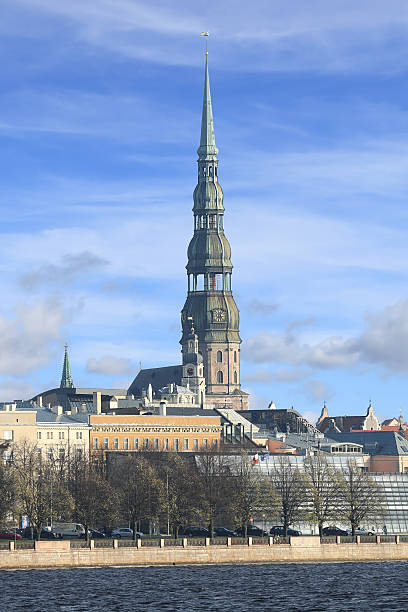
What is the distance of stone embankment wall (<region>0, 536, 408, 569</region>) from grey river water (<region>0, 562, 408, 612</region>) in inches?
49.6

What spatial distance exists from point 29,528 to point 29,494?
9.41 meters

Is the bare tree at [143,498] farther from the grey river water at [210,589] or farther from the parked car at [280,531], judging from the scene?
the grey river water at [210,589]

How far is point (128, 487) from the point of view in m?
193

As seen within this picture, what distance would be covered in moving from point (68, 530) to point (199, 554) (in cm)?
2221

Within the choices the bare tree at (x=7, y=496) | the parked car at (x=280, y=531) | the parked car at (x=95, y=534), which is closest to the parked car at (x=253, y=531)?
the parked car at (x=280, y=531)

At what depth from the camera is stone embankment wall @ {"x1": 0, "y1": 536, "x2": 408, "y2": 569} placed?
154000 millimetres

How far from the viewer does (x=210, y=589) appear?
447 ft

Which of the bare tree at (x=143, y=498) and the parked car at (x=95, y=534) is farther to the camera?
the bare tree at (x=143, y=498)

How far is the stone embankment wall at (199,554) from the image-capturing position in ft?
505

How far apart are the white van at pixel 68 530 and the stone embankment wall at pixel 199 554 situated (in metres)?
19.2

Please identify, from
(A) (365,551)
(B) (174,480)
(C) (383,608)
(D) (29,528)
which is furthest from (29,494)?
(C) (383,608)

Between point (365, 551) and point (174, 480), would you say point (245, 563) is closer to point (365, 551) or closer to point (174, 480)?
point (365, 551)

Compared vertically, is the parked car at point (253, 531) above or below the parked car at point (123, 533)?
above

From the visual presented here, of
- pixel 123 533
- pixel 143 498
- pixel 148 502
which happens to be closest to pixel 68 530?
pixel 123 533
